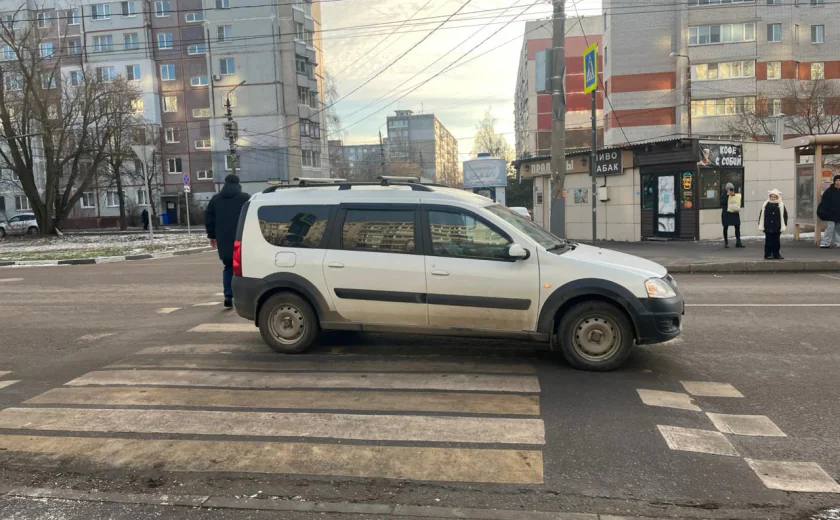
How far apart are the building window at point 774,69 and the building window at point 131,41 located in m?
54.1

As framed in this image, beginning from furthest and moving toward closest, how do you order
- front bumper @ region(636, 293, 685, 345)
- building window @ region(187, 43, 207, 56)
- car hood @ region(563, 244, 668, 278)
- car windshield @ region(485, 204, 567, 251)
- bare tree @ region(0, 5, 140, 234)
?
building window @ region(187, 43, 207, 56), bare tree @ region(0, 5, 140, 234), car windshield @ region(485, 204, 567, 251), car hood @ region(563, 244, 668, 278), front bumper @ region(636, 293, 685, 345)

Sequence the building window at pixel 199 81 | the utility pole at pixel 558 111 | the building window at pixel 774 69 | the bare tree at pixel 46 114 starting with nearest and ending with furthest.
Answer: the utility pole at pixel 558 111 < the bare tree at pixel 46 114 < the building window at pixel 774 69 < the building window at pixel 199 81

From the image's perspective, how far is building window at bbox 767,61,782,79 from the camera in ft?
158

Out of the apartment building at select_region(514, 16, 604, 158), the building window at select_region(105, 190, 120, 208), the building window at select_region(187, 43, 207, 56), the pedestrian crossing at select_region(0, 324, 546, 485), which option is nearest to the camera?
the pedestrian crossing at select_region(0, 324, 546, 485)

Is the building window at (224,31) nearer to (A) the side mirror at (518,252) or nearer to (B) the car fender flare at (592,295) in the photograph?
(A) the side mirror at (518,252)

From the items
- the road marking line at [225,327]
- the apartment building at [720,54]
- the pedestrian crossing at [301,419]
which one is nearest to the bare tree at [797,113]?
the apartment building at [720,54]

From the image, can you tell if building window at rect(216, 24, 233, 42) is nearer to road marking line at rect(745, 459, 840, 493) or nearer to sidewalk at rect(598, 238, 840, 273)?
sidewalk at rect(598, 238, 840, 273)

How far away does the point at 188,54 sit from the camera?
178 feet

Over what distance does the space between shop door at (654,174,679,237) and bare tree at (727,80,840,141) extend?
23075mm

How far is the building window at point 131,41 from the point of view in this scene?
178ft

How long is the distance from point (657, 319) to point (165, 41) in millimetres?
59320

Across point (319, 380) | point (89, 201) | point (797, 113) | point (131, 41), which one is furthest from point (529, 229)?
point (89, 201)

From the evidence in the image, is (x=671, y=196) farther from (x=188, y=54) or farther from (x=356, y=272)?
(x=188, y=54)

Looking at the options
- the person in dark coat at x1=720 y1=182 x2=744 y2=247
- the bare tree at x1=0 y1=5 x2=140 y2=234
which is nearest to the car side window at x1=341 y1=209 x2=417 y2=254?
the person in dark coat at x1=720 y1=182 x2=744 y2=247
